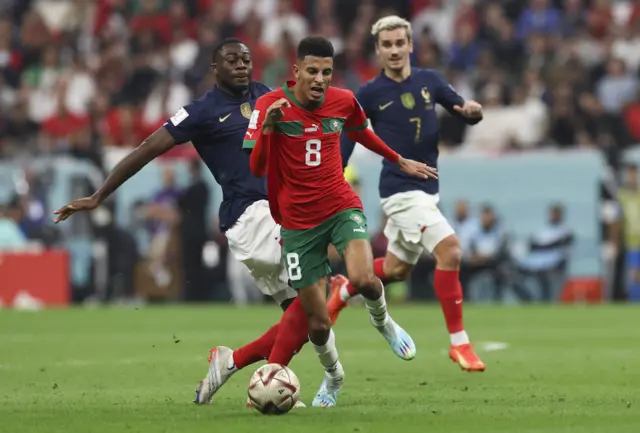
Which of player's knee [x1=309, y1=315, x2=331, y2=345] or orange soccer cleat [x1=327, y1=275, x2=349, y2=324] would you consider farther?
orange soccer cleat [x1=327, y1=275, x2=349, y2=324]

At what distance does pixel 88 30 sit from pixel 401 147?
16.5 meters

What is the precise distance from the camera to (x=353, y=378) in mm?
10211

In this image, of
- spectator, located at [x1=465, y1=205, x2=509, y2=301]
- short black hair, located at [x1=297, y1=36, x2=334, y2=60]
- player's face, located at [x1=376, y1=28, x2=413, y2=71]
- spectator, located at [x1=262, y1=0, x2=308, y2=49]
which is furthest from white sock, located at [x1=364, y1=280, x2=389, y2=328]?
spectator, located at [x1=262, y1=0, x2=308, y2=49]

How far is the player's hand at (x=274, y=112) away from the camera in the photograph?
7.72 metres

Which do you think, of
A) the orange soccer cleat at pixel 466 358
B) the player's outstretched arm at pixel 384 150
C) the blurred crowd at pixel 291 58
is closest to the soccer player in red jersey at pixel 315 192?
the player's outstretched arm at pixel 384 150

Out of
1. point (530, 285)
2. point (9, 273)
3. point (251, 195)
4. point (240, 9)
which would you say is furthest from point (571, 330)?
point (240, 9)

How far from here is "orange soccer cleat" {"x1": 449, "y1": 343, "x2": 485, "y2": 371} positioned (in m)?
10.5

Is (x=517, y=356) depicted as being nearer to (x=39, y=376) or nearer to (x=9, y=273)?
(x=39, y=376)

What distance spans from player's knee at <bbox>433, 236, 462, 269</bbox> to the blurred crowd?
10156mm

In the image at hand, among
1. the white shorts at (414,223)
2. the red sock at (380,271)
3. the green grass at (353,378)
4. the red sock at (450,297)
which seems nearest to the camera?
the green grass at (353,378)

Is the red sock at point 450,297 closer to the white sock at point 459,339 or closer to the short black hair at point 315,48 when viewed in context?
the white sock at point 459,339

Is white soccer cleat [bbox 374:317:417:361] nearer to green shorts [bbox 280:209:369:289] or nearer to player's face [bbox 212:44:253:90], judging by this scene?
green shorts [bbox 280:209:369:289]

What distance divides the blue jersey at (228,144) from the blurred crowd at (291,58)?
41.6 ft

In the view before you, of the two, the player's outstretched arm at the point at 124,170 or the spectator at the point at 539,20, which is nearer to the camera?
the player's outstretched arm at the point at 124,170
